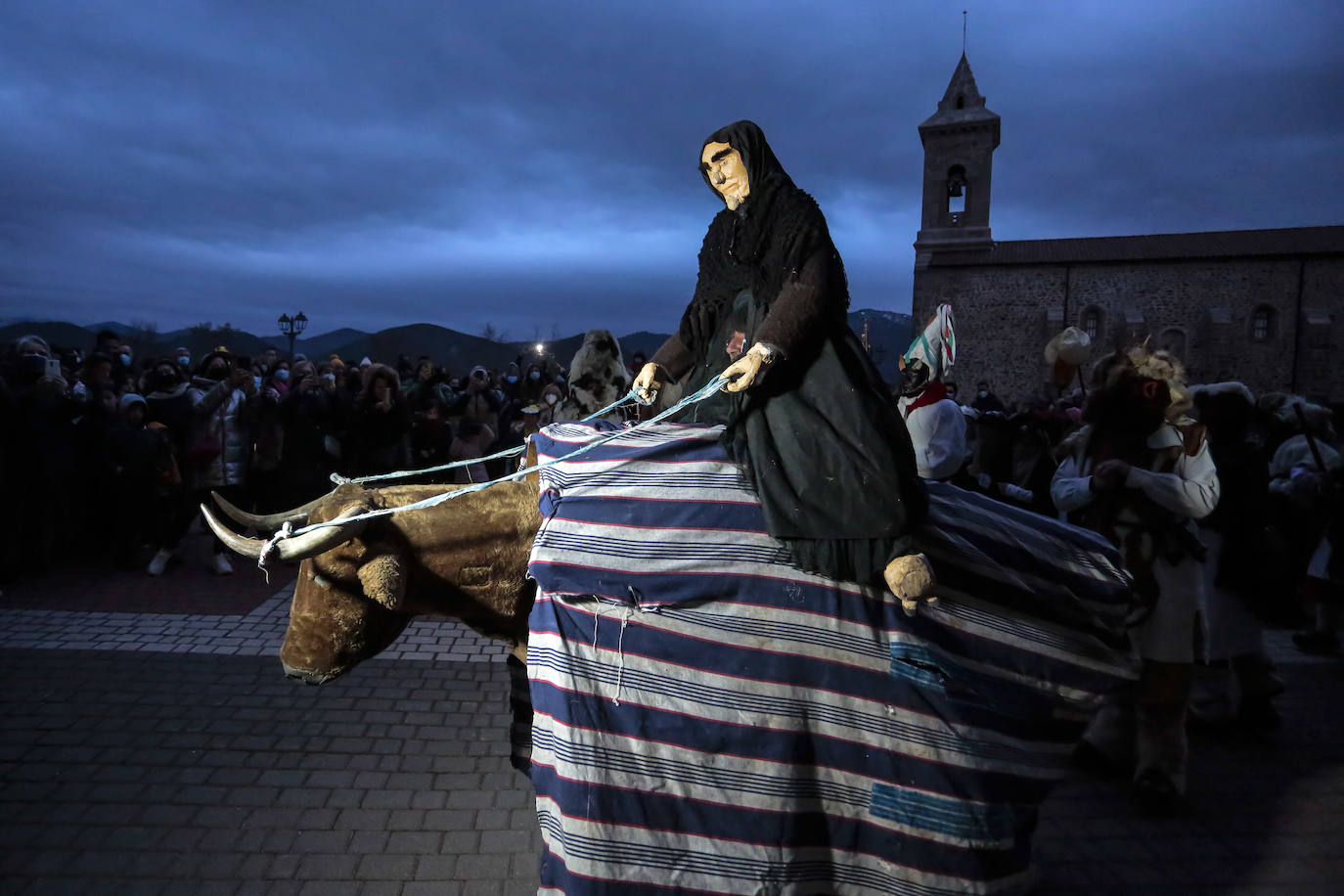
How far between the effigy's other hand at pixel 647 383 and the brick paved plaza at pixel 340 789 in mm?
2098

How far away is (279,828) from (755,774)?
2.54m

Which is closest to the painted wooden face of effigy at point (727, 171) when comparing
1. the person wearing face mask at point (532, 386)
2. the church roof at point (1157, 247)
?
the person wearing face mask at point (532, 386)

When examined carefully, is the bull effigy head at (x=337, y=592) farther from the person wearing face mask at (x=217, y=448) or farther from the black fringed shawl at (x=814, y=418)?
the person wearing face mask at (x=217, y=448)

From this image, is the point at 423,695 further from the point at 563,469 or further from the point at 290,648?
the point at 563,469

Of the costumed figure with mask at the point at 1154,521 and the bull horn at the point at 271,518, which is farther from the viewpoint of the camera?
the costumed figure with mask at the point at 1154,521

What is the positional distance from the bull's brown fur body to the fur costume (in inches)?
144

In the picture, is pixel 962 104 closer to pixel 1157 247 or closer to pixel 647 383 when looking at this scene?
pixel 1157 247

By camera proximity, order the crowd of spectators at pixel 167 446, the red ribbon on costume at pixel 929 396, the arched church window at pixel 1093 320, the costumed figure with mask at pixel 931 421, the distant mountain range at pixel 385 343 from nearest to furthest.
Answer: the costumed figure with mask at pixel 931 421, the red ribbon on costume at pixel 929 396, the crowd of spectators at pixel 167 446, the distant mountain range at pixel 385 343, the arched church window at pixel 1093 320

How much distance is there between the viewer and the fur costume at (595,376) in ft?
19.9

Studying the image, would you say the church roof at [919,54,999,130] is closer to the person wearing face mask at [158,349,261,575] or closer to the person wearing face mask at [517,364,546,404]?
the person wearing face mask at [517,364,546,404]

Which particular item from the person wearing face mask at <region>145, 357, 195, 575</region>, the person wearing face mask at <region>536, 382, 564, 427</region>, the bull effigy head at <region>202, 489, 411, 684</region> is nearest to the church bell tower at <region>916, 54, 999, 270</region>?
the person wearing face mask at <region>536, 382, 564, 427</region>

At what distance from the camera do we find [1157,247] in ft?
118

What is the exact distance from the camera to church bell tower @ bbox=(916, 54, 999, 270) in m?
36.6

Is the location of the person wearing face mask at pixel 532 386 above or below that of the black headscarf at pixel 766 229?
below
